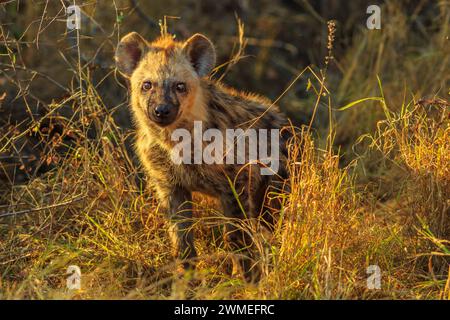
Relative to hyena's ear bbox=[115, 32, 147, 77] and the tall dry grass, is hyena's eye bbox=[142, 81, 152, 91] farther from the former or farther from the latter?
the tall dry grass

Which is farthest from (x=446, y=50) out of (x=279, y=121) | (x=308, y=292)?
(x=308, y=292)

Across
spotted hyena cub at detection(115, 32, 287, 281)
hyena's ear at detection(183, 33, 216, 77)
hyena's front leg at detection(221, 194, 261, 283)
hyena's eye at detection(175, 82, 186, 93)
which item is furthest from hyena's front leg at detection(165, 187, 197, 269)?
hyena's ear at detection(183, 33, 216, 77)

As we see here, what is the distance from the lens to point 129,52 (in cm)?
530

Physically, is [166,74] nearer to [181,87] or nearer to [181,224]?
[181,87]

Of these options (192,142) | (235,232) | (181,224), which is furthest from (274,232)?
(192,142)

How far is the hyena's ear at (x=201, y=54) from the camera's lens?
5219 millimetres

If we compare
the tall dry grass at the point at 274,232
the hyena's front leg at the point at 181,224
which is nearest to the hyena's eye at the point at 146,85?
the tall dry grass at the point at 274,232

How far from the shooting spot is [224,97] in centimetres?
536

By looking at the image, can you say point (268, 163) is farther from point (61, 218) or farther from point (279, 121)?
point (61, 218)

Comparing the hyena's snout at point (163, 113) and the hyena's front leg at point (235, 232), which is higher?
the hyena's snout at point (163, 113)

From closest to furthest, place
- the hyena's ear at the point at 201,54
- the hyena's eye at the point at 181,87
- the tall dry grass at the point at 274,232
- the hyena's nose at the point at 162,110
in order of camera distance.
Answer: the tall dry grass at the point at 274,232, the hyena's nose at the point at 162,110, the hyena's eye at the point at 181,87, the hyena's ear at the point at 201,54

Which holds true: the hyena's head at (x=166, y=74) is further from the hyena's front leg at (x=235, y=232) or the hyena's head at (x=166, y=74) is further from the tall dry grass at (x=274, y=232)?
the hyena's front leg at (x=235, y=232)

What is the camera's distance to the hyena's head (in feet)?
16.1

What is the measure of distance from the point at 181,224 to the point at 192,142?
0.52 metres
